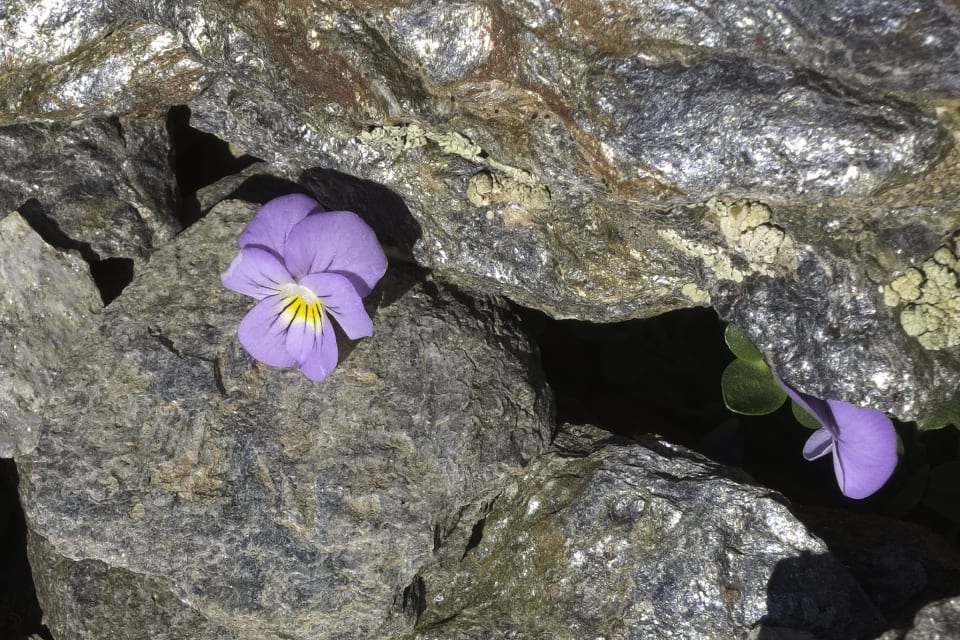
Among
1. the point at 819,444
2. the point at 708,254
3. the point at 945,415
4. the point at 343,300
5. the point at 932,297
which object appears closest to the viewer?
the point at 932,297

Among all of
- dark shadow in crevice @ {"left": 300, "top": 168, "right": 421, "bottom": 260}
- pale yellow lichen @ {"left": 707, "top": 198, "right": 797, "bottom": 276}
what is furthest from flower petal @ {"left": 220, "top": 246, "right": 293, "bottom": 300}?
pale yellow lichen @ {"left": 707, "top": 198, "right": 797, "bottom": 276}

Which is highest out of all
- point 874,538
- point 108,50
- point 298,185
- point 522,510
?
point 108,50

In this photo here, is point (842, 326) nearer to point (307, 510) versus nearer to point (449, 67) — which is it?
point (449, 67)

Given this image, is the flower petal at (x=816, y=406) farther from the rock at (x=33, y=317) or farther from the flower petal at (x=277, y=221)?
the rock at (x=33, y=317)

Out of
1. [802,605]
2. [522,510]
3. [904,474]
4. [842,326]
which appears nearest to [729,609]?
[802,605]

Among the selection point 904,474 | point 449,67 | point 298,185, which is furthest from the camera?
point 904,474

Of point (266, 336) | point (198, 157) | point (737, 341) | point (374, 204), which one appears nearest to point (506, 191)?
point (374, 204)

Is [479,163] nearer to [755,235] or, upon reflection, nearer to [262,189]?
[755,235]

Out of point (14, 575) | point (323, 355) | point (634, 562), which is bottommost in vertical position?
point (14, 575)
